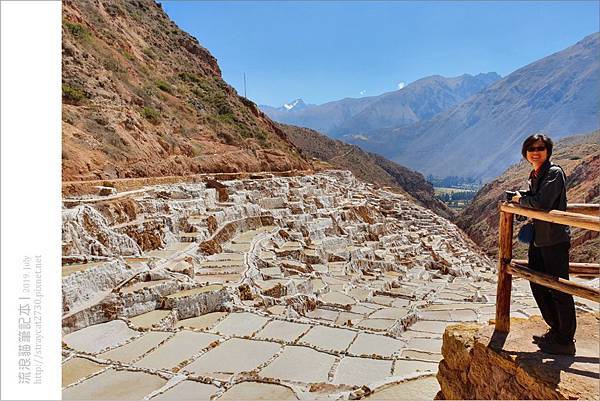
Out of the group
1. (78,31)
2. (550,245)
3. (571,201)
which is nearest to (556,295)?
(550,245)

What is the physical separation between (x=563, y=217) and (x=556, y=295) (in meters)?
0.56

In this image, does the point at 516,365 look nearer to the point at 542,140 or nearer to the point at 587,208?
the point at 587,208

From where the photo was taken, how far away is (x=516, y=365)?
262 cm

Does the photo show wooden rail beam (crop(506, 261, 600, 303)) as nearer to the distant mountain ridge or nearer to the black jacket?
the black jacket

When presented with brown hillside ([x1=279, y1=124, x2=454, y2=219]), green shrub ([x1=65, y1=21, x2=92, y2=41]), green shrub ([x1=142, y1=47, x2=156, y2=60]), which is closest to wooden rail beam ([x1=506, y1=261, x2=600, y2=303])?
green shrub ([x1=65, y1=21, x2=92, y2=41])

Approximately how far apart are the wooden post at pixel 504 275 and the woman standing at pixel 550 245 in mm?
210

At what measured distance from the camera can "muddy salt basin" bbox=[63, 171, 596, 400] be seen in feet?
18.3

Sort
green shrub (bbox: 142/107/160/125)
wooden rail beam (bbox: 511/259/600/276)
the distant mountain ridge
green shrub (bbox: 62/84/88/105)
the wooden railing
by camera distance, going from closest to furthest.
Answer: the wooden railing → wooden rail beam (bbox: 511/259/600/276) → green shrub (bbox: 62/84/88/105) → green shrub (bbox: 142/107/160/125) → the distant mountain ridge

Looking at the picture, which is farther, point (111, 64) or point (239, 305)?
point (111, 64)

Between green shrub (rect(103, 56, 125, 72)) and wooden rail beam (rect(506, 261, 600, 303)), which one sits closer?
wooden rail beam (rect(506, 261, 600, 303))

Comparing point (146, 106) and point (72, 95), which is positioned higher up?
point (146, 106)

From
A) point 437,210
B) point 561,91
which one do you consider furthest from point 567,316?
point 561,91

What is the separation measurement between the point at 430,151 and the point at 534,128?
4483 centimetres

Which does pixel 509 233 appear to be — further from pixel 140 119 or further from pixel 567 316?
pixel 140 119
